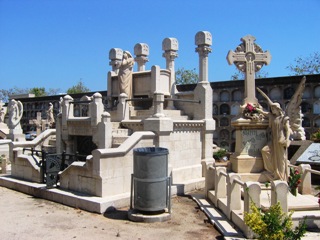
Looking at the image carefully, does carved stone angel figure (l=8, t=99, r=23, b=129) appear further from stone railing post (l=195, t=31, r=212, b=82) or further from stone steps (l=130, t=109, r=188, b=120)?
stone railing post (l=195, t=31, r=212, b=82)

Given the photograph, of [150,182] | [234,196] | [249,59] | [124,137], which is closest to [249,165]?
[234,196]

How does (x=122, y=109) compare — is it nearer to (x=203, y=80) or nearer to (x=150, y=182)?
(x=203, y=80)

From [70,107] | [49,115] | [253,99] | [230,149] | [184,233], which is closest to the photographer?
[184,233]

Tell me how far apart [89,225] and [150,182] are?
1.40 meters

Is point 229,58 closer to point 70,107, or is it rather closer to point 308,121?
point 70,107

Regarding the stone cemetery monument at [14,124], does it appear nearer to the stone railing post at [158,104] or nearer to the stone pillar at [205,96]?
the stone pillar at [205,96]

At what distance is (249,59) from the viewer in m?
9.53

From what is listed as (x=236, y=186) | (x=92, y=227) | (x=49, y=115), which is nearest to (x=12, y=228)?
(x=92, y=227)

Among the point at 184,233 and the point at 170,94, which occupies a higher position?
the point at 170,94

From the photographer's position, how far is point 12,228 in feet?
Result: 20.3

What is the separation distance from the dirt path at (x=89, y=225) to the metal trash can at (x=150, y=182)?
37cm

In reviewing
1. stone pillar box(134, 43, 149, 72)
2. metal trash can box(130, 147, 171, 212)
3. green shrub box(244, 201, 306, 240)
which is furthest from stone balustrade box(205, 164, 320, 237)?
stone pillar box(134, 43, 149, 72)

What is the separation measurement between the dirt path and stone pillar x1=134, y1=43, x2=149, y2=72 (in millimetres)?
7199

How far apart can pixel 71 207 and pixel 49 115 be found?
69.1 feet
